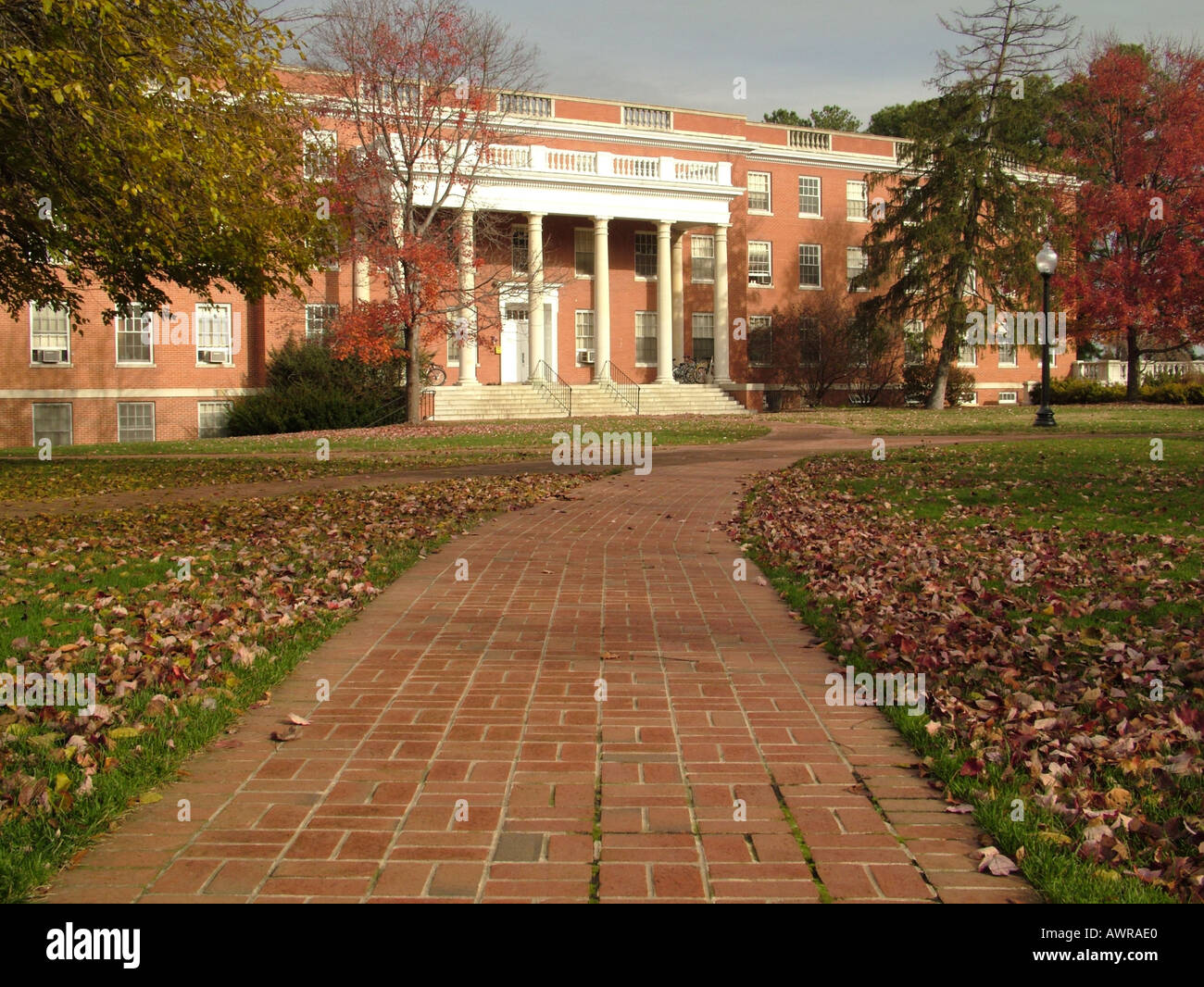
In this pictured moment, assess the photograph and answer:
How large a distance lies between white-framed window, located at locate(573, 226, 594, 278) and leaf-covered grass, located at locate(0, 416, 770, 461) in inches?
454

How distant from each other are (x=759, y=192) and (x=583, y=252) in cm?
971

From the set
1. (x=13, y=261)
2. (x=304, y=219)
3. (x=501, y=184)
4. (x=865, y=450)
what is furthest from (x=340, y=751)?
(x=501, y=184)

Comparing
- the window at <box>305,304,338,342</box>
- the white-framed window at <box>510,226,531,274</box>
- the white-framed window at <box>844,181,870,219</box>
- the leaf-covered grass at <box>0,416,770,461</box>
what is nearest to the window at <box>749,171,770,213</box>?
the white-framed window at <box>844,181,870,219</box>

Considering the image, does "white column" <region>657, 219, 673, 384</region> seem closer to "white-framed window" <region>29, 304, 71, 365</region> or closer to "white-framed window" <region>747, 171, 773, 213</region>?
"white-framed window" <region>747, 171, 773, 213</region>

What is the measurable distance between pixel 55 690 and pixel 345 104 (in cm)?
2573

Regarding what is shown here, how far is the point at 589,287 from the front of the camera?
127 ft

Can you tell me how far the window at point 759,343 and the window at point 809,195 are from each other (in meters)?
5.69

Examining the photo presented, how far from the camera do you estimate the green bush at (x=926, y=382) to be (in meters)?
41.5

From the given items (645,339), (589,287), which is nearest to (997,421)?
(645,339)

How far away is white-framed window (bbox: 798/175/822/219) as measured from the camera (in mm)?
44125

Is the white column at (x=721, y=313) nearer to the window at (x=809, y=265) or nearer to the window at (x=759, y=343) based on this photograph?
the window at (x=759, y=343)

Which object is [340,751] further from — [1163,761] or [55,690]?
[1163,761]

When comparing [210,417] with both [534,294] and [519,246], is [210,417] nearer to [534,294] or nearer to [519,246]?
[534,294]

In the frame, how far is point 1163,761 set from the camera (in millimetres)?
4098
